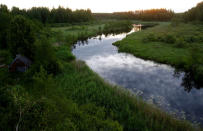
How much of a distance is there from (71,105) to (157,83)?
1552 cm

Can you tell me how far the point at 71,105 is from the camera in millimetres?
7016

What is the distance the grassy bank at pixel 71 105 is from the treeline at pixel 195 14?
7953 cm

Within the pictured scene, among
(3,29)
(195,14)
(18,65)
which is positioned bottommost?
(18,65)

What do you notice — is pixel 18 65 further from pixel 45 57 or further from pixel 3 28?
pixel 3 28

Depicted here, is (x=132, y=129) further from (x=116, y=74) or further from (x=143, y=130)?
(x=116, y=74)

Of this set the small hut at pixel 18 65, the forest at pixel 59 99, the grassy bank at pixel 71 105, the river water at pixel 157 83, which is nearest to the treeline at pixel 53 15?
the forest at pixel 59 99

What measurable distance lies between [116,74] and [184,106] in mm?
10952

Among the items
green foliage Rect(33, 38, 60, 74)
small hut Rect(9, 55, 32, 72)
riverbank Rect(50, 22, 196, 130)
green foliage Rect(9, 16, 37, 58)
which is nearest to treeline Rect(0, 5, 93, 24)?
green foliage Rect(9, 16, 37, 58)

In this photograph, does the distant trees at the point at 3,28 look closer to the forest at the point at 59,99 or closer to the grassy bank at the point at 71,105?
the forest at the point at 59,99

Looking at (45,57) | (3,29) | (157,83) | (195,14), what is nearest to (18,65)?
(45,57)

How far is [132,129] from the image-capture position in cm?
979

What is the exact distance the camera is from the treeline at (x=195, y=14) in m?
69.2

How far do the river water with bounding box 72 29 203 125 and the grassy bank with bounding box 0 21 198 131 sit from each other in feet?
10.7

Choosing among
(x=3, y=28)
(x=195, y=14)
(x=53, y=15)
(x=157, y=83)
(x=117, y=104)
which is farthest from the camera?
(x=53, y=15)
